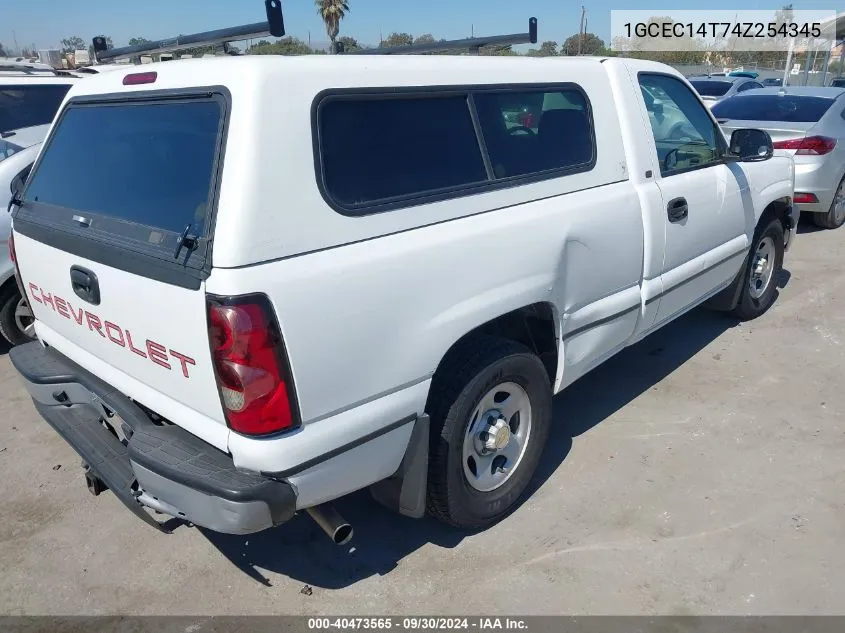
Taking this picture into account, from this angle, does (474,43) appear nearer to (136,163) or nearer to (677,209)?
(677,209)

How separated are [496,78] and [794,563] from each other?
237cm

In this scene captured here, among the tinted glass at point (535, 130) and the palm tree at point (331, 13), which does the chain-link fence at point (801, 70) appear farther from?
the tinted glass at point (535, 130)

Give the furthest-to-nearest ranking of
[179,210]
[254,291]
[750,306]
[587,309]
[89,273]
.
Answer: [750,306] < [587,309] < [89,273] < [179,210] < [254,291]

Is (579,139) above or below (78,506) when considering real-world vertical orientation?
above

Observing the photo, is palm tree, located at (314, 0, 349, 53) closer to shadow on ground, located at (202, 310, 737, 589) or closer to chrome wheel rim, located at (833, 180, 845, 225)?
chrome wheel rim, located at (833, 180, 845, 225)

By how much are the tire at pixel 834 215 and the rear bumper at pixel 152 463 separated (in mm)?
8015

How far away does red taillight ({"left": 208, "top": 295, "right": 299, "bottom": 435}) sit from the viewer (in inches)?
75.0

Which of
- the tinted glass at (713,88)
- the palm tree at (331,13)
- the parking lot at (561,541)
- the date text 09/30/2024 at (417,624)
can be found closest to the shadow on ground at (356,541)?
the parking lot at (561,541)

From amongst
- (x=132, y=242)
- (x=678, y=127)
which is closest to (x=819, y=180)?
(x=678, y=127)

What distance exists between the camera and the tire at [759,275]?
15.9 ft

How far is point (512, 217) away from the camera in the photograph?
2656 millimetres

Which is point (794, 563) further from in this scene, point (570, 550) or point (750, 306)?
point (750, 306)

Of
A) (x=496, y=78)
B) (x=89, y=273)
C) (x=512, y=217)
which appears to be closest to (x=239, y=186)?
(x=89, y=273)

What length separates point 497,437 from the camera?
2818mm
